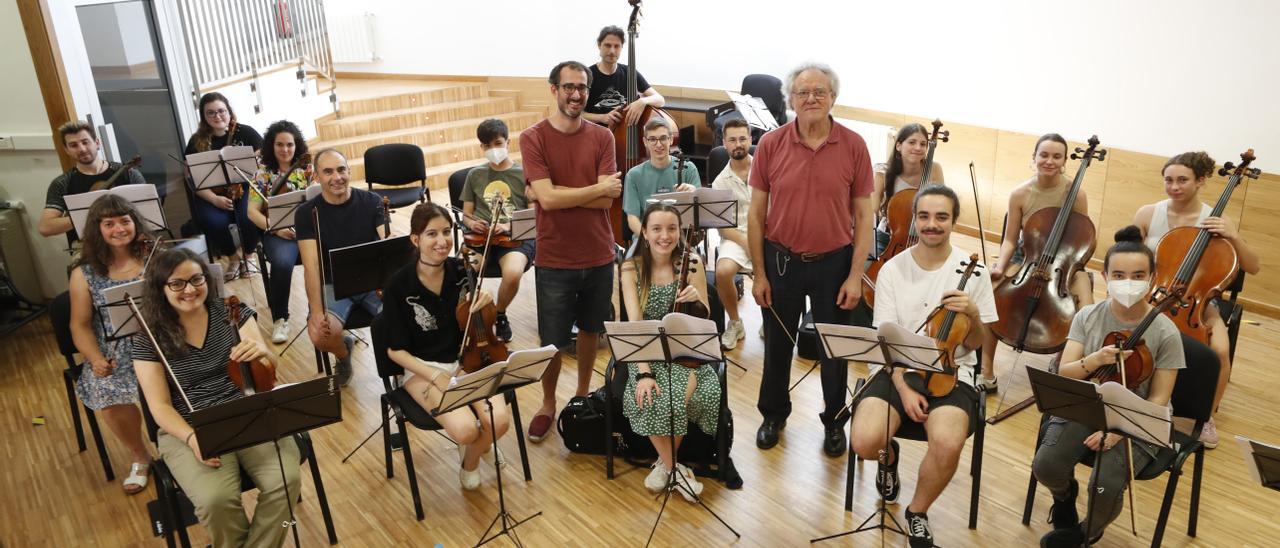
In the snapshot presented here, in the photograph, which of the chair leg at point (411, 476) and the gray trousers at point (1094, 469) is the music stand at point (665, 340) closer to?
the chair leg at point (411, 476)


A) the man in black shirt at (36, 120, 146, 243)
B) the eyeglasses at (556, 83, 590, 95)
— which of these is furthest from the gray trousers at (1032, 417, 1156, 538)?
the man in black shirt at (36, 120, 146, 243)

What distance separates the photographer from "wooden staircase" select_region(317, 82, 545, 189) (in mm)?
8555

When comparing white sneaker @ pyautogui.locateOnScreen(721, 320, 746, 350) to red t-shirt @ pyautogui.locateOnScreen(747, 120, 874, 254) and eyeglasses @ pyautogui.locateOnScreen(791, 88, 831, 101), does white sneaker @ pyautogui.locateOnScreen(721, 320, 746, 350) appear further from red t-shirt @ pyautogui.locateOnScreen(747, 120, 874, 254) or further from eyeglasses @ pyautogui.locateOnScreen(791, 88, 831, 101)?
eyeglasses @ pyautogui.locateOnScreen(791, 88, 831, 101)

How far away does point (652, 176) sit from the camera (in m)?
4.79

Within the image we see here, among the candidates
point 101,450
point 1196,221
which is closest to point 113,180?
point 101,450

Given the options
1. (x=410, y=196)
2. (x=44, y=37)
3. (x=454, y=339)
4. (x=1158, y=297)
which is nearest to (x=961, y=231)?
(x=1158, y=297)

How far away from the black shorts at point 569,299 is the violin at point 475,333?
1.22 feet

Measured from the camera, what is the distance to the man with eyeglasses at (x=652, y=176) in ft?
15.6

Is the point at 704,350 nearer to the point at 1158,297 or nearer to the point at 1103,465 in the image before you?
the point at 1103,465

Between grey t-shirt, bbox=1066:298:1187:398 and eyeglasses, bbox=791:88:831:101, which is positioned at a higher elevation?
eyeglasses, bbox=791:88:831:101

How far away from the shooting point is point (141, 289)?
3.14 m

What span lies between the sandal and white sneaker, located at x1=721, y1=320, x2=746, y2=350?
9.01 ft

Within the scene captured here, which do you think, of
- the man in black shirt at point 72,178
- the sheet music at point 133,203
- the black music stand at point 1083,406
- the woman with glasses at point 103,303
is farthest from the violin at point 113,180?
the black music stand at point 1083,406

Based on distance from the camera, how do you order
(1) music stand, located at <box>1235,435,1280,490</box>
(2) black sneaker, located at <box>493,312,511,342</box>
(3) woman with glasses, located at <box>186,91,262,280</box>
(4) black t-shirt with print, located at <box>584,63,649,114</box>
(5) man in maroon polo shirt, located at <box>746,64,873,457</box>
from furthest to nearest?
(4) black t-shirt with print, located at <box>584,63,649,114</box>
(3) woman with glasses, located at <box>186,91,262,280</box>
(2) black sneaker, located at <box>493,312,511,342</box>
(5) man in maroon polo shirt, located at <box>746,64,873,457</box>
(1) music stand, located at <box>1235,435,1280,490</box>
